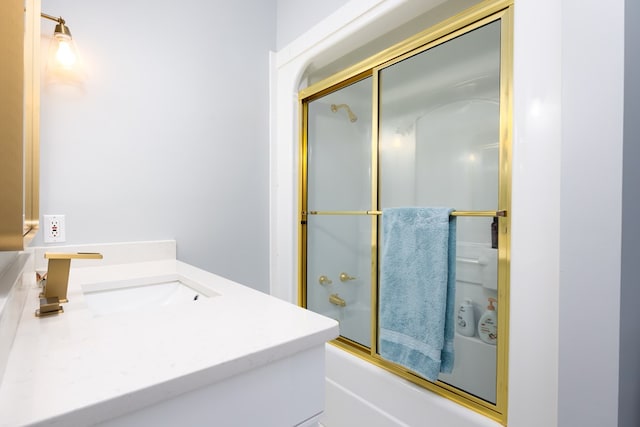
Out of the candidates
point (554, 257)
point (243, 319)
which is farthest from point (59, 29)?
point (554, 257)

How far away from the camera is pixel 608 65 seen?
0.67 metres

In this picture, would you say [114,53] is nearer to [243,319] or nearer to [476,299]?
[243,319]

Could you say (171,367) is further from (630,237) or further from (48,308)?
(630,237)

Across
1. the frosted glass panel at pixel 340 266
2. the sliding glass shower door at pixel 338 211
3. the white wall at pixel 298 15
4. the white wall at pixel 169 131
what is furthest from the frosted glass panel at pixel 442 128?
the white wall at pixel 169 131

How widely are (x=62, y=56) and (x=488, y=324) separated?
2016 mm

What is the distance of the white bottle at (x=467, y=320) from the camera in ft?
4.88

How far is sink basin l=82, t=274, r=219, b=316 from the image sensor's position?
100cm

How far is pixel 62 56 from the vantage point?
1.15m

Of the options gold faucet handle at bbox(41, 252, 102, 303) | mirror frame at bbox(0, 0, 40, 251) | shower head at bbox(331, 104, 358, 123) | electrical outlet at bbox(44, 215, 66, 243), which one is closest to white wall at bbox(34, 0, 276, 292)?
electrical outlet at bbox(44, 215, 66, 243)

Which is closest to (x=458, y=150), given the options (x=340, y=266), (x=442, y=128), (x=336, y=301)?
(x=442, y=128)

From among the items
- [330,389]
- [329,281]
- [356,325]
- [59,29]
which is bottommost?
[330,389]

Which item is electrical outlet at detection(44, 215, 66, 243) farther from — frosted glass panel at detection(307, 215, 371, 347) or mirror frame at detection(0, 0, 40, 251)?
frosted glass panel at detection(307, 215, 371, 347)

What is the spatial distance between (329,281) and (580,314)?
134cm

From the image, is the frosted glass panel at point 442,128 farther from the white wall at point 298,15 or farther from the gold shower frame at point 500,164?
the white wall at point 298,15
